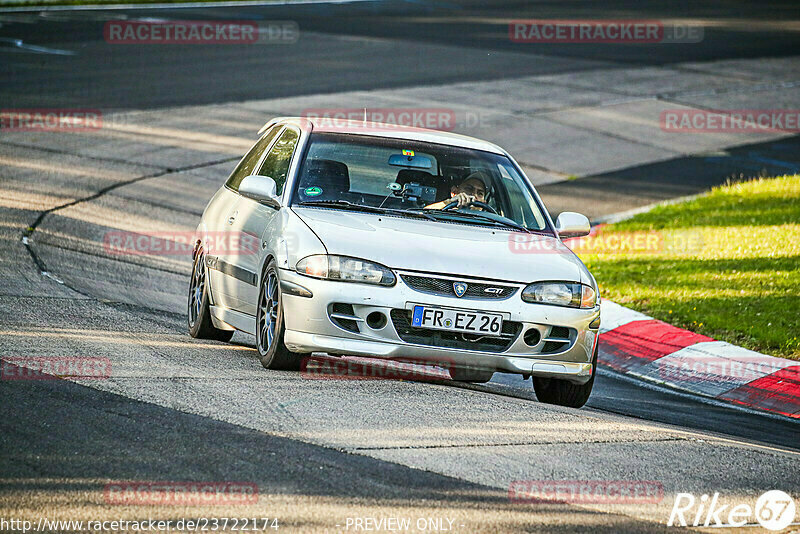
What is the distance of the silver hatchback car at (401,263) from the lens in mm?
6902

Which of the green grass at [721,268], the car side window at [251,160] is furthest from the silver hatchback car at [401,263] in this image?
the green grass at [721,268]

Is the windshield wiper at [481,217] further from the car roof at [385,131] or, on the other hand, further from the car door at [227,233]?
the car door at [227,233]

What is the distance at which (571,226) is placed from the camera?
8125 millimetres

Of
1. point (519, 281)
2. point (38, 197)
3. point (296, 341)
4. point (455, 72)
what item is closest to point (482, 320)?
point (519, 281)

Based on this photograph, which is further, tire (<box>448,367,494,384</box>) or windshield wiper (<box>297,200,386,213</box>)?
windshield wiper (<box>297,200,386,213</box>)

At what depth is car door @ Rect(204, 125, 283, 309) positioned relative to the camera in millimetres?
8188

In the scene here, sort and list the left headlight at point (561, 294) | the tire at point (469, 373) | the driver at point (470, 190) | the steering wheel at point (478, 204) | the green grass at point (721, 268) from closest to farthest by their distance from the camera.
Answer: the left headlight at point (561, 294) < the tire at point (469, 373) < the steering wheel at point (478, 204) < the driver at point (470, 190) < the green grass at point (721, 268)

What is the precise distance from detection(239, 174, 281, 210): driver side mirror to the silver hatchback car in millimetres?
11

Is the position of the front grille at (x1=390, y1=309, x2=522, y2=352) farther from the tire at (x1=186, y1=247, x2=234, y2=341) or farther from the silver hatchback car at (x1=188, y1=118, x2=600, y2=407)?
the tire at (x1=186, y1=247, x2=234, y2=341)

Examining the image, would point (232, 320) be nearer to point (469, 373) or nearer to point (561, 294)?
point (469, 373)

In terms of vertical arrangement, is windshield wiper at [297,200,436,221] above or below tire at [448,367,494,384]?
above

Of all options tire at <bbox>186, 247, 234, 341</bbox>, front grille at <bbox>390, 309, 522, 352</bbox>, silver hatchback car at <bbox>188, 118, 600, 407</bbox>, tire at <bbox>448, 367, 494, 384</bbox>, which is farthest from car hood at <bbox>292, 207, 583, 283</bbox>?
tire at <bbox>186, 247, 234, 341</bbox>

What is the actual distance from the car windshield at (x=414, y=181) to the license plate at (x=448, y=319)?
1.03 meters

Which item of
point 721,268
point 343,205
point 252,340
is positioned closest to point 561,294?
point 343,205
